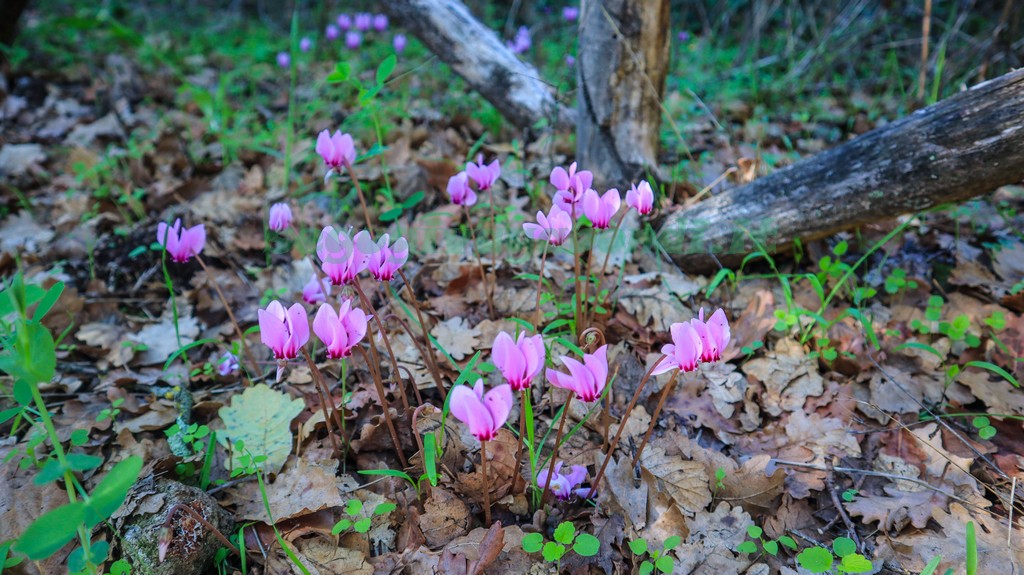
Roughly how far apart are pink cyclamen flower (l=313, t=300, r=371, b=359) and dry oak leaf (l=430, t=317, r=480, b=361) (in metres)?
0.79

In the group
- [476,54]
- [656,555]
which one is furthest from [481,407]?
[476,54]

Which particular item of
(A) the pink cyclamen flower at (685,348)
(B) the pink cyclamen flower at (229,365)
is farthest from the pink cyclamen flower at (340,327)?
(B) the pink cyclamen flower at (229,365)

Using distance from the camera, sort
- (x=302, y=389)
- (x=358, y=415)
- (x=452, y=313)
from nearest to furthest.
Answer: (x=358, y=415), (x=302, y=389), (x=452, y=313)

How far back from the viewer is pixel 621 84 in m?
3.07

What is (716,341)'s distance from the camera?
151 cm

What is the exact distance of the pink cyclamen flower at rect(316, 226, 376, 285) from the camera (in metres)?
1.60

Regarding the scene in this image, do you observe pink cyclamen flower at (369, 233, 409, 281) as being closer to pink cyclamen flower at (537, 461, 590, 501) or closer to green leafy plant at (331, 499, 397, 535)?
green leafy plant at (331, 499, 397, 535)

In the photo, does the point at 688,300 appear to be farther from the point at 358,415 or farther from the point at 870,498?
the point at 358,415

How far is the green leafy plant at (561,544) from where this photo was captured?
1.54 m

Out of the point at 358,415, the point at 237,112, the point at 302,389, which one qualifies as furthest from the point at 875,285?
the point at 237,112

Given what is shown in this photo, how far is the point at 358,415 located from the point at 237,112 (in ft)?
12.8

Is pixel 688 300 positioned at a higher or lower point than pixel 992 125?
lower

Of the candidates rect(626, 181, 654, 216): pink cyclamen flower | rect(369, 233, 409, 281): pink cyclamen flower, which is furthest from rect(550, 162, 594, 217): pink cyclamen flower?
rect(369, 233, 409, 281): pink cyclamen flower

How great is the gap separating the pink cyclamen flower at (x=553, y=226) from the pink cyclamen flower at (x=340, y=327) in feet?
2.07
